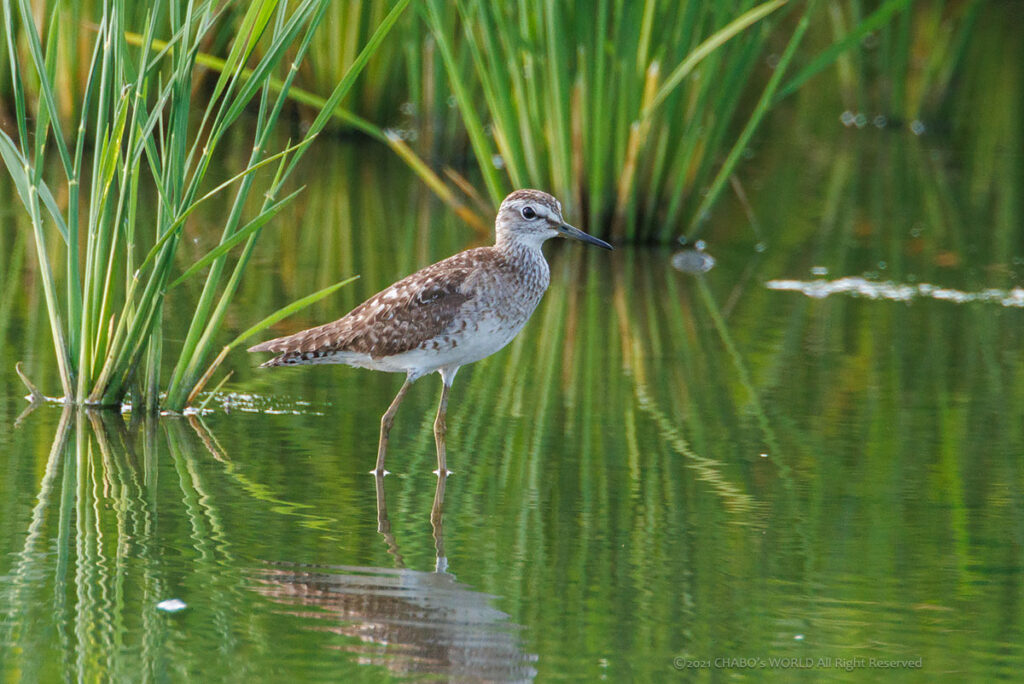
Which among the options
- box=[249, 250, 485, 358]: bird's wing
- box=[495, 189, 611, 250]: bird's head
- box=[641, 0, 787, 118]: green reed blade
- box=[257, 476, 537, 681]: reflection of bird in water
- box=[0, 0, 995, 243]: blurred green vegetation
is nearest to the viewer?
box=[257, 476, 537, 681]: reflection of bird in water

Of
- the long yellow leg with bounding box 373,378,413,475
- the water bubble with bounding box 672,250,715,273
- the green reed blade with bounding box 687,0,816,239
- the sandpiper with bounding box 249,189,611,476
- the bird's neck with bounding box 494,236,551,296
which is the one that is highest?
the green reed blade with bounding box 687,0,816,239

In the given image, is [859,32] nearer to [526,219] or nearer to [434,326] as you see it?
[526,219]

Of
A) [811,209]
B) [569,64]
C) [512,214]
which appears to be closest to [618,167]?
[569,64]

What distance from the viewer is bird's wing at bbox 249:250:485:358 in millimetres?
5734

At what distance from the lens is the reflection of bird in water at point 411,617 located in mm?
3893

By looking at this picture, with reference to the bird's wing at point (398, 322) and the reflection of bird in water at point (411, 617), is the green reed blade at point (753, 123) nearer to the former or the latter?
the bird's wing at point (398, 322)

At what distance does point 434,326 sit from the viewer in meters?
5.72

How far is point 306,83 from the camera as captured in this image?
14250mm

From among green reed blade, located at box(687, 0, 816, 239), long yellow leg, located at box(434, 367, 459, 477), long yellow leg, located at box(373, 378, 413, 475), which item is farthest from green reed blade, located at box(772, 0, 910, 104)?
long yellow leg, located at box(373, 378, 413, 475)

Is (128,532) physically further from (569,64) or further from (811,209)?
(811,209)

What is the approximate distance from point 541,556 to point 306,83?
10106 mm

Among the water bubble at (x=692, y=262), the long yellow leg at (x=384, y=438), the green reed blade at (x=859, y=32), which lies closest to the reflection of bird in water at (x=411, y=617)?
the long yellow leg at (x=384, y=438)

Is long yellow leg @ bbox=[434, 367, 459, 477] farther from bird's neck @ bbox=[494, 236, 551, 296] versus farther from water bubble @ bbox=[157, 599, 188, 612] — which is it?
water bubble @ bbox=[157, 599, 188, 612]

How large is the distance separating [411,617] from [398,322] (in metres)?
1.77
